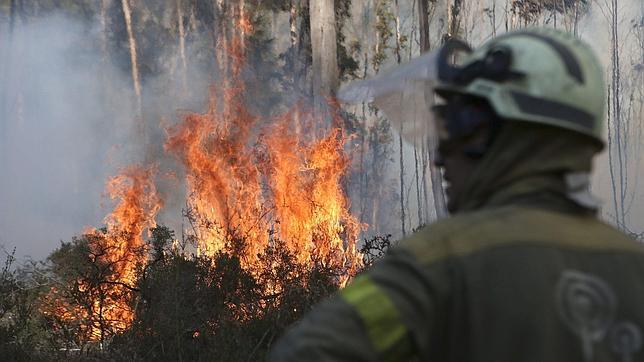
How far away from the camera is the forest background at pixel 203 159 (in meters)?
7.53

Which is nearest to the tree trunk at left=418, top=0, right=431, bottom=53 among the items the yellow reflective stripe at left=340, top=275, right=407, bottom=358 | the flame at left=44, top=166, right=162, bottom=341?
the flame at left=44, top=166, right=162, bottom=341

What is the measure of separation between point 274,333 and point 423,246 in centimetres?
611

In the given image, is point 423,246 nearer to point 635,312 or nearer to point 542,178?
point 542,178

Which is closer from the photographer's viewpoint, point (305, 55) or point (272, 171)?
point (272, 171)

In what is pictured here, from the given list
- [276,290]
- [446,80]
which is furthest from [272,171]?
[446,80]

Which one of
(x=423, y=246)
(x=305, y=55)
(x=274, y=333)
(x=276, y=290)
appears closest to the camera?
(x=423, y=246)

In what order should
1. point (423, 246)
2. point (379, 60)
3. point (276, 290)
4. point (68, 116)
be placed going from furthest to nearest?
point (68, 116) → point (379, 60) → point (276, 290) → point (423, 246)

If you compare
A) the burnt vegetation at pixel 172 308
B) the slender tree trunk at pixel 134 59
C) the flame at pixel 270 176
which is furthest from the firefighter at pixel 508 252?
the slender tree trunk at pixel 134 59

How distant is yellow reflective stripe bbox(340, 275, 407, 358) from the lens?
1288mm

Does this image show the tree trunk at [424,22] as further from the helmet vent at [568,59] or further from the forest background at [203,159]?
the helmet vent at [568,59]

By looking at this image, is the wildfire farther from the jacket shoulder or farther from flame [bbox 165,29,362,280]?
the jacket shoulder

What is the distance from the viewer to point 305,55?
34.0 meters

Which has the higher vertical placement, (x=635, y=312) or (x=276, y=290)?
(x=276, y=290)

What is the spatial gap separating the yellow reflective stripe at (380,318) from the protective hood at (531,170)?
0.32 meters
